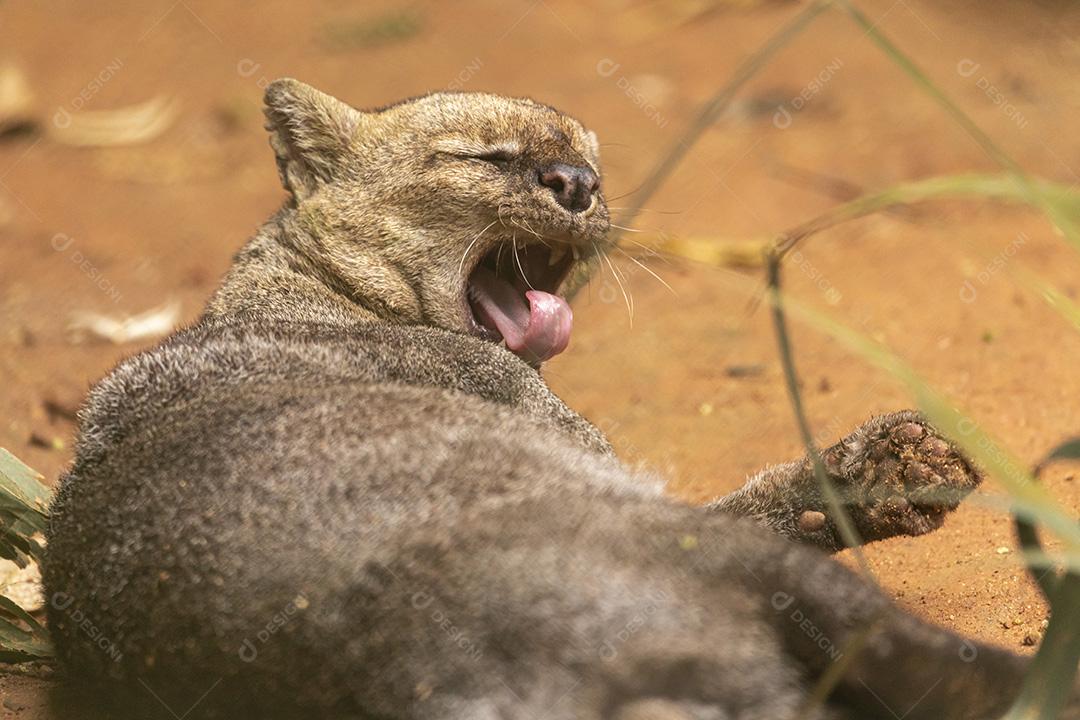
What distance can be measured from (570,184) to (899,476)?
6.75 ft

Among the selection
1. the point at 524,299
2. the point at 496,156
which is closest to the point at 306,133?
the point at 496,156

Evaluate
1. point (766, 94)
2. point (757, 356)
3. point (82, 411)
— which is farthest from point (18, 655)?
point (766, 94)

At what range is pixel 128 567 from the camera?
13.3 feet

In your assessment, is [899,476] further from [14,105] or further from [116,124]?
[14,105]

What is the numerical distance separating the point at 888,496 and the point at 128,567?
8.96 feet

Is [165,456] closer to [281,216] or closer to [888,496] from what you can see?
[281,216]

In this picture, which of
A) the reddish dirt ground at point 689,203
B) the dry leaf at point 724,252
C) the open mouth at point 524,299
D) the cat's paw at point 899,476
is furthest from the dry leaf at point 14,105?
the cat's paw at point 899,476

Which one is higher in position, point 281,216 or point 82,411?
point 281,216

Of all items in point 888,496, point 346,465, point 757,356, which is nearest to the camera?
point 346,465

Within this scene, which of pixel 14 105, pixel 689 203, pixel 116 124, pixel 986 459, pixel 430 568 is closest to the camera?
pixel 986 459

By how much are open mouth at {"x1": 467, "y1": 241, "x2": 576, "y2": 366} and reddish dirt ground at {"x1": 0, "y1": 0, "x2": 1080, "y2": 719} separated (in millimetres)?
917

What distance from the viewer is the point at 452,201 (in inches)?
236

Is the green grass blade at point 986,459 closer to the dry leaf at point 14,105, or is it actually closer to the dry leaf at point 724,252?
the dry leaf at point 724,252

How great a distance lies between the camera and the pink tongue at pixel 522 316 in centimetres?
591
